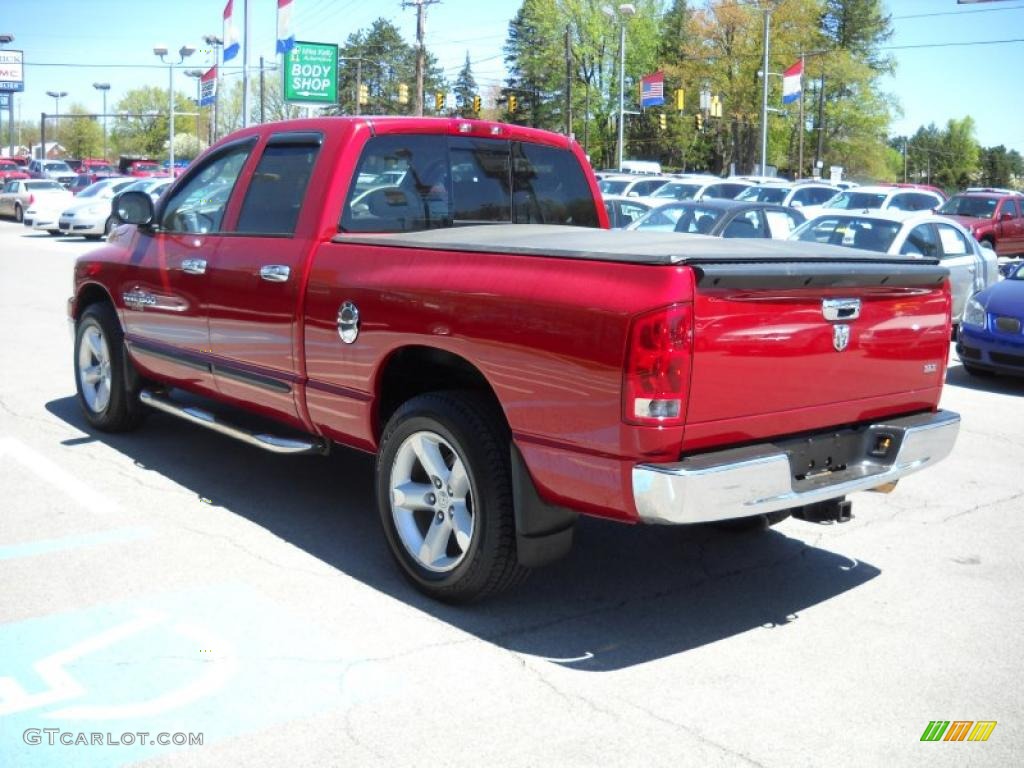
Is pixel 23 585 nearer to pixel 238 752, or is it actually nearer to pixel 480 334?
pixel 238 752

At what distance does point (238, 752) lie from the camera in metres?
3.42

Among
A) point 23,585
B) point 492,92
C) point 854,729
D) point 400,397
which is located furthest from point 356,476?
point 492,92

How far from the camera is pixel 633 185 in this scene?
29141mm

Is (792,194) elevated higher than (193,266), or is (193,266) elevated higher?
(792,194)

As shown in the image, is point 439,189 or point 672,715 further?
point 439,189

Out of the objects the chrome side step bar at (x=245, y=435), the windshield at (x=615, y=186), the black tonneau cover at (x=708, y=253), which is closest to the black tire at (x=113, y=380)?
the chrome side step bar at (x=245, y=435)

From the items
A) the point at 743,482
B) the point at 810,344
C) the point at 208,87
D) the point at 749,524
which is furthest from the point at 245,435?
the point at 208,87

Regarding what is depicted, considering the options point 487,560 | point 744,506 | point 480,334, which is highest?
point 480,334

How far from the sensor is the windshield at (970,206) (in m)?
26.2

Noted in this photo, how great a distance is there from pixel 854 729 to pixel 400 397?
2431mm

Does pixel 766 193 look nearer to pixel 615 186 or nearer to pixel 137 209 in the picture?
pixel 615 186

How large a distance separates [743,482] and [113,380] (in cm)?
467

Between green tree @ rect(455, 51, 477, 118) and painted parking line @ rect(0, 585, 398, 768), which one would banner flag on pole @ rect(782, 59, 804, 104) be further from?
green tree @ rect(455, 51, 477, 118)

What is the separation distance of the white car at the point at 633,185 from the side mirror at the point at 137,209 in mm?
23138
